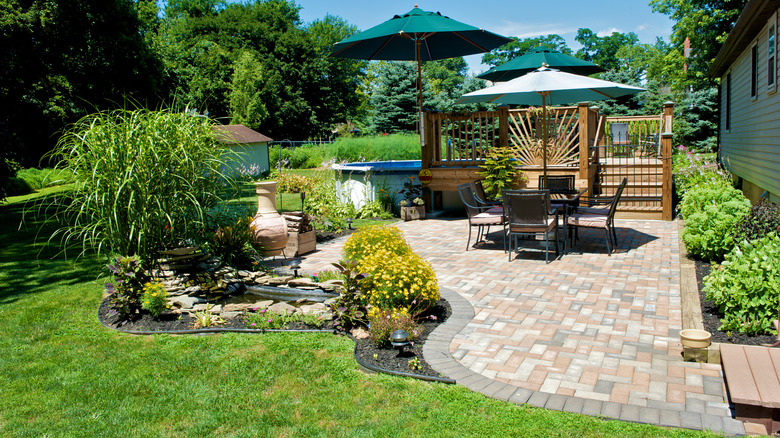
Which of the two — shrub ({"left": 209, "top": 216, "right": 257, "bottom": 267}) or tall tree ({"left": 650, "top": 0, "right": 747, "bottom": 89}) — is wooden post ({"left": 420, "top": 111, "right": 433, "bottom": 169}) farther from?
tall tree ({"left": 650, "top": 0, "right": 747, "bottom": 89})

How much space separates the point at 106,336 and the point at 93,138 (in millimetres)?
2032

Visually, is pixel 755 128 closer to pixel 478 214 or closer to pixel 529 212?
pixel 529 212

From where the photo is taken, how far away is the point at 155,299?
5023 mm

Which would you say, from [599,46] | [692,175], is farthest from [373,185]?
[599,46]

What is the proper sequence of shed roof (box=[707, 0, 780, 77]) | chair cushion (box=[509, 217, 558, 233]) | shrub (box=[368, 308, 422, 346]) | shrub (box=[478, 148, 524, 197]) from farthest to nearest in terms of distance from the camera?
shrub (box=[478, 148, 524, 197])
chair cushion (box=[509, 217, 558, 233])
shed roof (box=[707, 0, 780, 77])
shrub (box=[368, 308, 422, 346])

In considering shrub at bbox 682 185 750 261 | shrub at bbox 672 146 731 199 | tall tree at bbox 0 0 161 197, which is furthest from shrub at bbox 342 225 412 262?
tall tree at bbox 0 0 161 197

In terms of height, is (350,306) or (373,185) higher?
(373,185)

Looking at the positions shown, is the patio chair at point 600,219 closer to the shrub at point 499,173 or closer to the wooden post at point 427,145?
the shrub at point 499,173

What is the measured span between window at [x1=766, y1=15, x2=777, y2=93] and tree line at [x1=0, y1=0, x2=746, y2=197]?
292 inches

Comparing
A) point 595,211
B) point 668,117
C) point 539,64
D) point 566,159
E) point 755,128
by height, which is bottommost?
point 595,211

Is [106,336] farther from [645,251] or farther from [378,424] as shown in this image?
[645,251]

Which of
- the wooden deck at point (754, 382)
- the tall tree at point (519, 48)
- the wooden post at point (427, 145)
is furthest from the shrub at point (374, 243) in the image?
the tall tree at point (519, 48)

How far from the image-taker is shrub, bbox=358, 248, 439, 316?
4516 mm

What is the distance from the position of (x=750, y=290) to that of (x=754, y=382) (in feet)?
4.32
